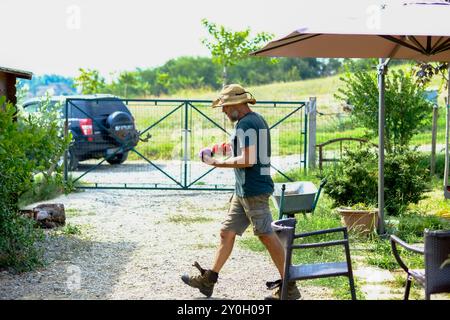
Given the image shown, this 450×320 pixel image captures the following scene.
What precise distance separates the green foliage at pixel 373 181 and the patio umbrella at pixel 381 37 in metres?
0.97

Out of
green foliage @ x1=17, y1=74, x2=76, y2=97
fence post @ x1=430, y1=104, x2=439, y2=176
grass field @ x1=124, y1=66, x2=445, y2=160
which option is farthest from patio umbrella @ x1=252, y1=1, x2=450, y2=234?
green foliage @ x1=17, y1=74, x2=76, y2=97

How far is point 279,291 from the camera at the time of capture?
7422mm

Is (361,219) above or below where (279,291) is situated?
above

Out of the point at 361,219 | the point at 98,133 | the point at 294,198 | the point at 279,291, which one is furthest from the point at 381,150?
the point at 98,133

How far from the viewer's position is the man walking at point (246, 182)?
7.31 meters

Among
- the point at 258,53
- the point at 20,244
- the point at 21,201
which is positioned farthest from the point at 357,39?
the point at 21,201

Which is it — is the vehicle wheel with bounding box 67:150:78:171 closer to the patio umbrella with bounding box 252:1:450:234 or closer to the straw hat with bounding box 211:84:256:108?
the patio umbrella with bounding box 252:1:450:234

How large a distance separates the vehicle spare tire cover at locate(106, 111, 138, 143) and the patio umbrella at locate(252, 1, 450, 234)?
8379 millimetres

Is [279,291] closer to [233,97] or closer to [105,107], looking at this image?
[233,97]

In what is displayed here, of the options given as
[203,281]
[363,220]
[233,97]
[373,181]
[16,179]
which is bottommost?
[203,281]

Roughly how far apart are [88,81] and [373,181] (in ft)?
74.0

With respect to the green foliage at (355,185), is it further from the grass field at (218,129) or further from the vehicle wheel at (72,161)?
the vehicle wheel at (72,161)

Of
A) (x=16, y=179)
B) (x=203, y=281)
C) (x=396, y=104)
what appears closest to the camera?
(x=203, y=281)

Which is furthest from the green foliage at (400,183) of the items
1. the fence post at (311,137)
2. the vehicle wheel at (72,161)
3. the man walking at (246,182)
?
the vehicle wheel at (72,161)
